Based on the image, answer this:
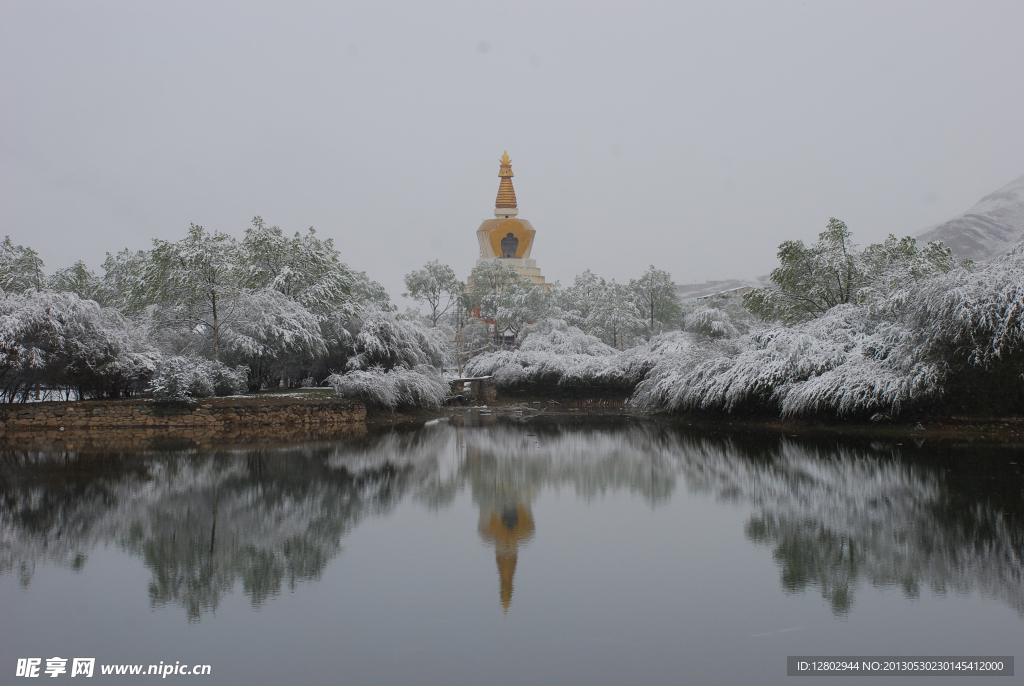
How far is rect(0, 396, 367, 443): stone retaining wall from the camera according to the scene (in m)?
19.2

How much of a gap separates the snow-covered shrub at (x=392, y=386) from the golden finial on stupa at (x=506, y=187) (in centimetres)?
2875

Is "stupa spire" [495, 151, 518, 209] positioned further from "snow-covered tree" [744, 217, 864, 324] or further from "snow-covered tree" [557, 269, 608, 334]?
"snow-covered tree" [744, 217, 864, 324]

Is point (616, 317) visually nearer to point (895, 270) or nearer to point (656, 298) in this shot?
point (656, 298)

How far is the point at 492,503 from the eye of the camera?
9891 millimetres

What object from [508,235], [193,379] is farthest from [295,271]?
[508,235]

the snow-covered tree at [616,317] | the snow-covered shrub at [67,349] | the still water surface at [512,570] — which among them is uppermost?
the snow-covered tree at [616,317]

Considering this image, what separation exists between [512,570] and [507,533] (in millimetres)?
1482

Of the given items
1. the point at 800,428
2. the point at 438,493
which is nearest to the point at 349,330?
the point at 800,428

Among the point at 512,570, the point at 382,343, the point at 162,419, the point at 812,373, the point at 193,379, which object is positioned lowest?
the point at 512,570

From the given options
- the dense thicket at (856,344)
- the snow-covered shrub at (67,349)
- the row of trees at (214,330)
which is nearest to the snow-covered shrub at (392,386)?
the row of trees at (214,330)

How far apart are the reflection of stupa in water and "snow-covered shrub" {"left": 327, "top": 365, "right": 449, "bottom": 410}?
14.0 m

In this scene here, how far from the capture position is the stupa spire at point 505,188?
53456 mm

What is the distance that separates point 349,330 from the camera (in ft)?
84.6

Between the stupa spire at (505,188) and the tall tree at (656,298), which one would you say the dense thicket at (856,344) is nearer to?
the tall tree at (656,298)
